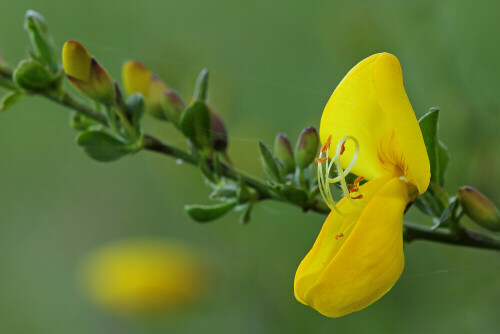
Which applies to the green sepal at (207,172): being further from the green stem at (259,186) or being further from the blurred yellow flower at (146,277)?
the blurred yellow flower at (146,277)

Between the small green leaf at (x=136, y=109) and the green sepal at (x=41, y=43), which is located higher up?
the green sepal at (x=41, y=43)

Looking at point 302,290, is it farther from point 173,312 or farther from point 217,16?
→ point 217,16

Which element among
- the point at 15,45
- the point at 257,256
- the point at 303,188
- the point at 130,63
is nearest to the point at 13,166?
the point at 15,45

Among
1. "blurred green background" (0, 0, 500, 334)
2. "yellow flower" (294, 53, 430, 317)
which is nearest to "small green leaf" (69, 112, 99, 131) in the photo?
"yellow flower" (294, 53, 430, 317)

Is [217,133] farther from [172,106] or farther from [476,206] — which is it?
[476,206]

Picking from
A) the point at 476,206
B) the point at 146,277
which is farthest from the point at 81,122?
the point at 146,277

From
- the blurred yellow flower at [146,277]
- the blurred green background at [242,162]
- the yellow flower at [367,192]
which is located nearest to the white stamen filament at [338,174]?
the yellow flower at [367,192]
